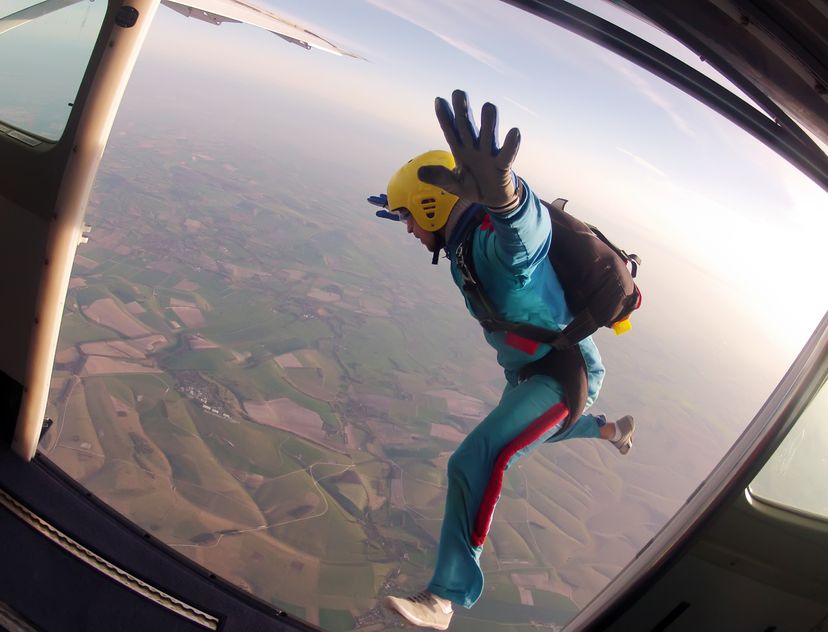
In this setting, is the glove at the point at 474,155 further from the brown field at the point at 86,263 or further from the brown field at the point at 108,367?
the brown field at the point at 86,263

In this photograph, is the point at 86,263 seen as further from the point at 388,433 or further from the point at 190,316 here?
the point at 388,433

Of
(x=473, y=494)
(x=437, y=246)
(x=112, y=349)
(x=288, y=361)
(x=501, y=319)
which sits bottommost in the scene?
(x=112, y=349)

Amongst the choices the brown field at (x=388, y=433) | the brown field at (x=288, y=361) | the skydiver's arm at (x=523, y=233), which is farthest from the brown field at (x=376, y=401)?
the skydiver's arm at (x=523, y=233)

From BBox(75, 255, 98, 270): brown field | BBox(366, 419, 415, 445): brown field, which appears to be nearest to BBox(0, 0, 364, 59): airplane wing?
BBox(366, 419, 415, 445): brown field

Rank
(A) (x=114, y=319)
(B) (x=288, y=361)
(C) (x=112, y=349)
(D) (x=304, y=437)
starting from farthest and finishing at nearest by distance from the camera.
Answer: (B) (x=288, y=361), (A) (x=114, y=319), (C) (x=112, y=349), (D) (x=304, y=437)

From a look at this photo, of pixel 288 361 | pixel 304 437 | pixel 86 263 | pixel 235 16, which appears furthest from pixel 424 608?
pixel 86 263

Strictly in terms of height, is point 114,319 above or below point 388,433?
below
